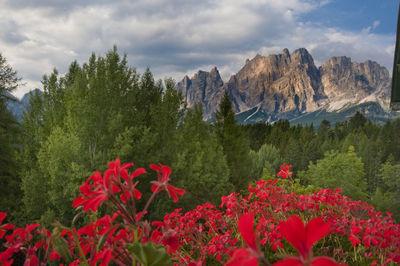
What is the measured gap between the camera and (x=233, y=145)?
832 inches

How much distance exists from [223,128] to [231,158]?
8.26ft

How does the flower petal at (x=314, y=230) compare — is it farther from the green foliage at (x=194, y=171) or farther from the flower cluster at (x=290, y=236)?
the green foliage at (x=194, y=171)

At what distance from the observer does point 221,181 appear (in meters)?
15.1

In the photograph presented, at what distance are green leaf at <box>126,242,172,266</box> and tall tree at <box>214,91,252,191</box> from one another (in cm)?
1956

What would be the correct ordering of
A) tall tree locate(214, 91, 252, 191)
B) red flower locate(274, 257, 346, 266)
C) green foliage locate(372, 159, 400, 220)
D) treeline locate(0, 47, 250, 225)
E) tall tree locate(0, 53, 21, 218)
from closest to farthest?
red flower locate(274, 257, 346, 266) → treeline locate(0, 47, 250, 225) → tall tree locate(0, 53, 21, 218) → tall tree locate(214, 91, 252, 191) → green foliage locate(372, 159, 400, 220)

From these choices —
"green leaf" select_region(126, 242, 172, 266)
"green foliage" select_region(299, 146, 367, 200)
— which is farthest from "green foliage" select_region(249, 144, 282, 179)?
"green leaf" select_region(126, 242, 172, 266)

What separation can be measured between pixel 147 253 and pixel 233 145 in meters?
20.7

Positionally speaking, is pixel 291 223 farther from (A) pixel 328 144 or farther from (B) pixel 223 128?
(A) pixel 328 144

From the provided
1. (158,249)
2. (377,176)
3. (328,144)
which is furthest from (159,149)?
(328,144)

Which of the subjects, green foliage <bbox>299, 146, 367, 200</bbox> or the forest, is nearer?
the forest

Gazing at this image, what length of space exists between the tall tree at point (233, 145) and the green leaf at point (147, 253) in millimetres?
19555

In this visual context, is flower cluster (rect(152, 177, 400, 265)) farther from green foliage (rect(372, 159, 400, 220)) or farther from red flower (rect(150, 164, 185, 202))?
green foliage (rect(372, 159, 400, 220))

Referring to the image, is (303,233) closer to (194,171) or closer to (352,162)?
(194,171)

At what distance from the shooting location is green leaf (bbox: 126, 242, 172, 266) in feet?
2.07
